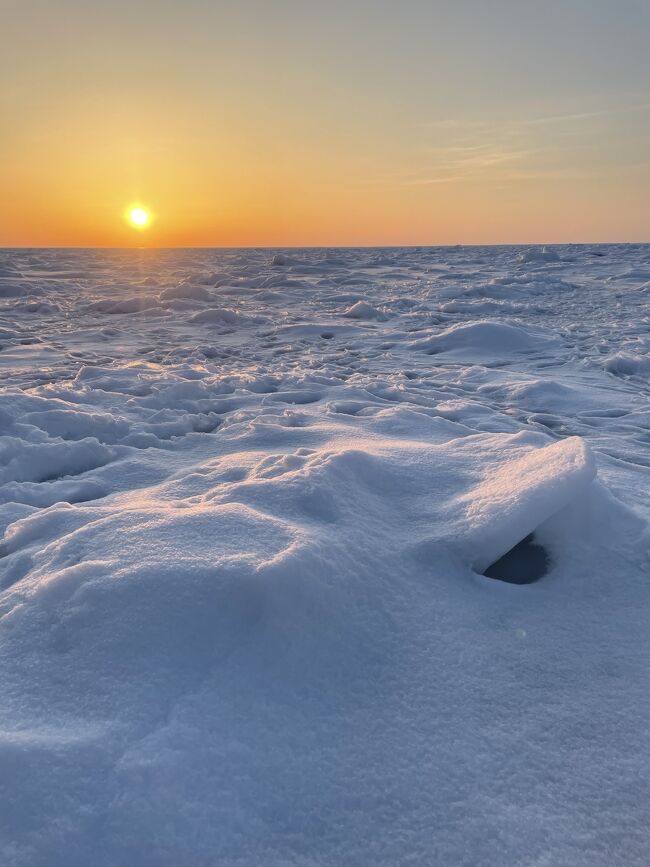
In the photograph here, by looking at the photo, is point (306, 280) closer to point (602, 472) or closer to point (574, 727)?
point (602, 472)

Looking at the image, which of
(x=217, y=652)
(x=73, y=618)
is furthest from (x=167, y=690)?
(x=73, y=618)

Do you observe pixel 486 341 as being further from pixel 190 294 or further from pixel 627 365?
pixel 190 294

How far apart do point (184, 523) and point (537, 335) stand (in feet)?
18.6

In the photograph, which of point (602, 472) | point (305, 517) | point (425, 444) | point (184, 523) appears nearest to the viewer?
point (184, 523)

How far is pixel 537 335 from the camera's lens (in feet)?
21.2

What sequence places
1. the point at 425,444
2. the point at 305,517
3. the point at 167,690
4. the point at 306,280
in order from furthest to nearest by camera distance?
the point at 306,280
the point at 425,444
the point at 305,517
the point at 167,690

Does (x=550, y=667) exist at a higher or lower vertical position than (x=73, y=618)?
lower

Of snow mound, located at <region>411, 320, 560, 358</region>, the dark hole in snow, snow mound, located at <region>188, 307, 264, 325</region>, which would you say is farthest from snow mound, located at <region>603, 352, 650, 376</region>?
snow mound, located at <region>188, 307, 264, 325</region>

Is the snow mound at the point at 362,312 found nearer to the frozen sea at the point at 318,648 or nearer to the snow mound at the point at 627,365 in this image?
the snow mound at the point at 627,365

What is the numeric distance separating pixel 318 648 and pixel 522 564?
80 cm

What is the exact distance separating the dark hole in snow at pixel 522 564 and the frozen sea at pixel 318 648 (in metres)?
0.02

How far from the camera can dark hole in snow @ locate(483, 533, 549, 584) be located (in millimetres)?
1740

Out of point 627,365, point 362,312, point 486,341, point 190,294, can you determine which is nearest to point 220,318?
point 362,312

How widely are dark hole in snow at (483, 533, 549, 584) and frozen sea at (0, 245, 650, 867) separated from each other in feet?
0.05
